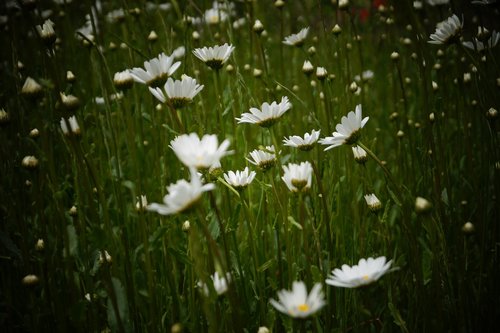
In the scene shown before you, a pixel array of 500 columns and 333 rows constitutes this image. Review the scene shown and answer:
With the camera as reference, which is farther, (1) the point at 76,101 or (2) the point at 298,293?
(1) the point at 76,101

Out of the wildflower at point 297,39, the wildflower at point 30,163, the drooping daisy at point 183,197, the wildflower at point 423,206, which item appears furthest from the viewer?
the wildflower at point 297,39

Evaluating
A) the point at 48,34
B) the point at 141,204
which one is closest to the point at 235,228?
the point at 141,204

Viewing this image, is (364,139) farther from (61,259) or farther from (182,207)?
(61,259)

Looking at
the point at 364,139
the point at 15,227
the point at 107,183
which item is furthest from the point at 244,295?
the point at 107,183

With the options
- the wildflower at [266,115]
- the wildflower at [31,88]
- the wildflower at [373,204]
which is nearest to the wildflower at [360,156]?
the wildflower at [373,204]

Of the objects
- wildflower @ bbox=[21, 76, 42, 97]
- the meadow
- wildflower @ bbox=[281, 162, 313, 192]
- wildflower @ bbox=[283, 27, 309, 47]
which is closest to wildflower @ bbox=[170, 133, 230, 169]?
the meadow

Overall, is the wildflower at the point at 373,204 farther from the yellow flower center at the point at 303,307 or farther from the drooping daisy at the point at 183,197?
the drooping daisy at the point at 183,197
